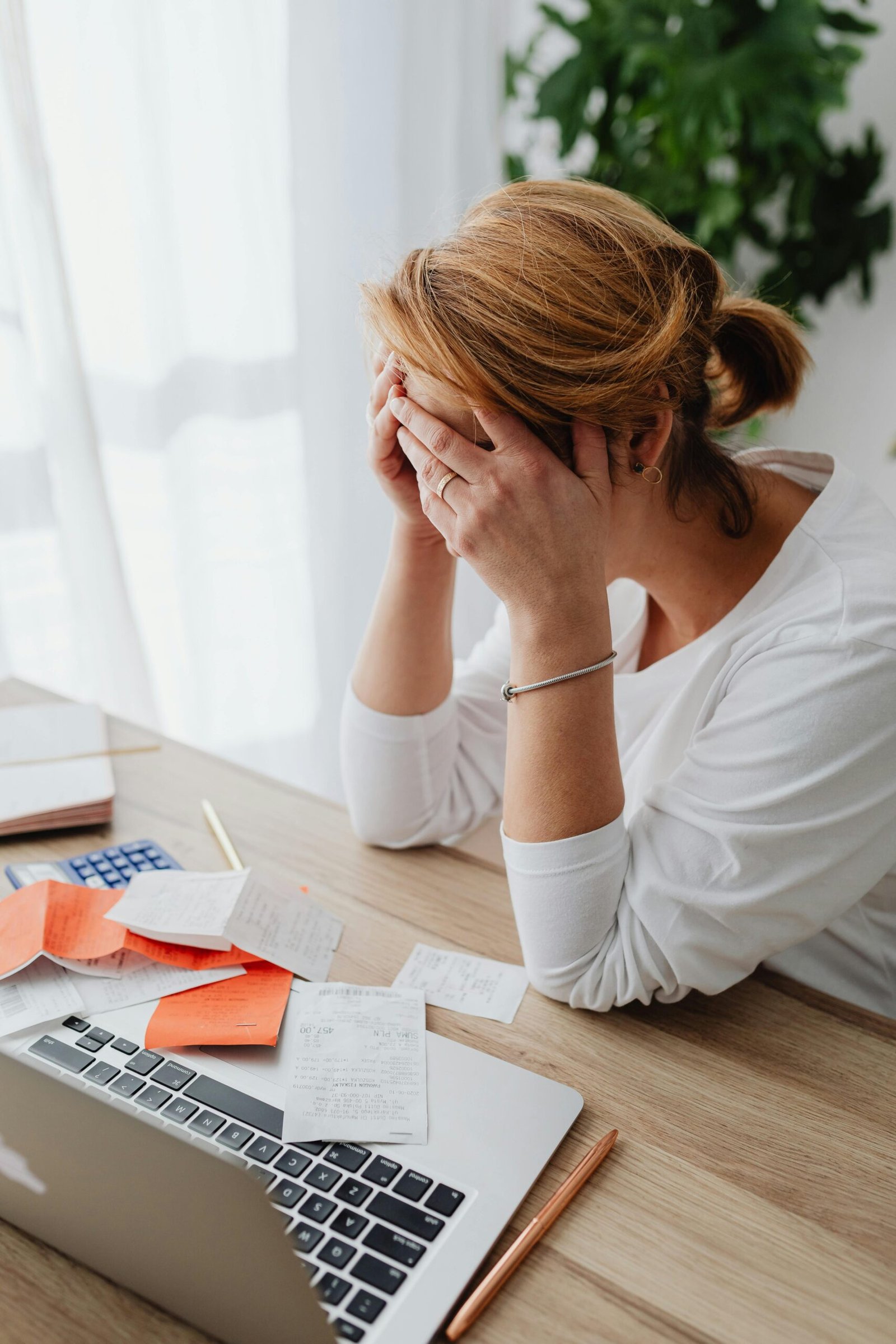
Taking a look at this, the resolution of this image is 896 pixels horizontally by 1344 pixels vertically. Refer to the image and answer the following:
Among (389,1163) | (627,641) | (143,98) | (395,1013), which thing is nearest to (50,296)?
(143,98)

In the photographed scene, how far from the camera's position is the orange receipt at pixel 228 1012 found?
741 millimetres

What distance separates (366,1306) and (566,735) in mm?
414

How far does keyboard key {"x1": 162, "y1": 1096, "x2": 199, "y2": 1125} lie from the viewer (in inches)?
26.5

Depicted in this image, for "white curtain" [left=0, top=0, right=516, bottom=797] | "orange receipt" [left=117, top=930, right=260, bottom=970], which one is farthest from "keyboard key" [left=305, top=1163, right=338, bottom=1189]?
"white curtain" [left=0, top=0, right=516, bottom=797]

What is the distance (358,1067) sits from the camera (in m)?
0.73

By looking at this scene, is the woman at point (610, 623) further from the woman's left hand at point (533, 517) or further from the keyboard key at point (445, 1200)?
the keyboard key at point (445, 1200)

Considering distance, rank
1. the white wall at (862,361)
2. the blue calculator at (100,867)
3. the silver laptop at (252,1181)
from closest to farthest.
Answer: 1. the silver laptop at (252,1181)
2. the blue calculator at (100,867)
3. the white wall at (862,361)

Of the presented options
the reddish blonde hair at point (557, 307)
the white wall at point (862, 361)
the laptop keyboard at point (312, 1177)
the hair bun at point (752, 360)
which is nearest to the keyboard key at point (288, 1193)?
the laptop keyboard at point (312, 1177)

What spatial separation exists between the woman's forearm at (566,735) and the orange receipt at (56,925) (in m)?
0.36

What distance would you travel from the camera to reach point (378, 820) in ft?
3.36

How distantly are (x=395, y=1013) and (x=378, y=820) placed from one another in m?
0.26

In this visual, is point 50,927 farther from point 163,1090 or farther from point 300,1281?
point 300,1281

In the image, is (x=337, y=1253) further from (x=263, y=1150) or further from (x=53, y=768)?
(x=53, y=768)

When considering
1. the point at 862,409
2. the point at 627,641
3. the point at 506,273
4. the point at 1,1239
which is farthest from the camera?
the point at 862,409
